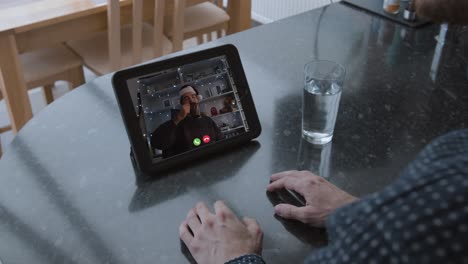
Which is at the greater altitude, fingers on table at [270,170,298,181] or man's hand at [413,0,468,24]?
man's hand at [413,0,468,24]

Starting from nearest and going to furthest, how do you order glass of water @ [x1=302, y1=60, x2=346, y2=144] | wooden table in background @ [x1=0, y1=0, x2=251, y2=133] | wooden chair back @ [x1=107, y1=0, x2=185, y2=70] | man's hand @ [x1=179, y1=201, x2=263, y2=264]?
man's hand @ [x1=179, y1=201, x2=263, y2=264], glass of water @ [x1=302, y1=60, x2=346, y2=144], wooden table in background @ [x1=0, y1=0, x2=251, y2=133], wooden chair back @ [x1=107, y1=0, x2=185, y2=70]

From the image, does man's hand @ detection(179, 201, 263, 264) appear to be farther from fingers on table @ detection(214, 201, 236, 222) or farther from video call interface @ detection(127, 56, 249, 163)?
video call interface @ detection(127, 56, 249, 163)

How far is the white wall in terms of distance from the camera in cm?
310

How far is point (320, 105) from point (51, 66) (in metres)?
1.49

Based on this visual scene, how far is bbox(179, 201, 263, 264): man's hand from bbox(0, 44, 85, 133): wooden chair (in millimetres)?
1495

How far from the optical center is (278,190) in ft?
2.77

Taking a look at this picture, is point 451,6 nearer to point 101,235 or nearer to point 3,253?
point 101,235

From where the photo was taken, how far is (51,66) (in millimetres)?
2094

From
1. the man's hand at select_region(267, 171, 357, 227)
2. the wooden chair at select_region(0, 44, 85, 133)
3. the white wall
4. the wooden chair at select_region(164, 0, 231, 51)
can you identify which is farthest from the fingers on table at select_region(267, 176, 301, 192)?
the white wall

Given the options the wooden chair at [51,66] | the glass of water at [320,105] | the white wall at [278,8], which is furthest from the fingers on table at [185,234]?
the white wall at [278,8]

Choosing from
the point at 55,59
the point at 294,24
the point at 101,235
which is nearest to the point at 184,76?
the point at 101,235

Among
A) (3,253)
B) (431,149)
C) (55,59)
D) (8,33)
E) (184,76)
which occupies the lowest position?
(55,59)

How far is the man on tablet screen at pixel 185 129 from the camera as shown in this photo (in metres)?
0.88

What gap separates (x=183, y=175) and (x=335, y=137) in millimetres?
303
